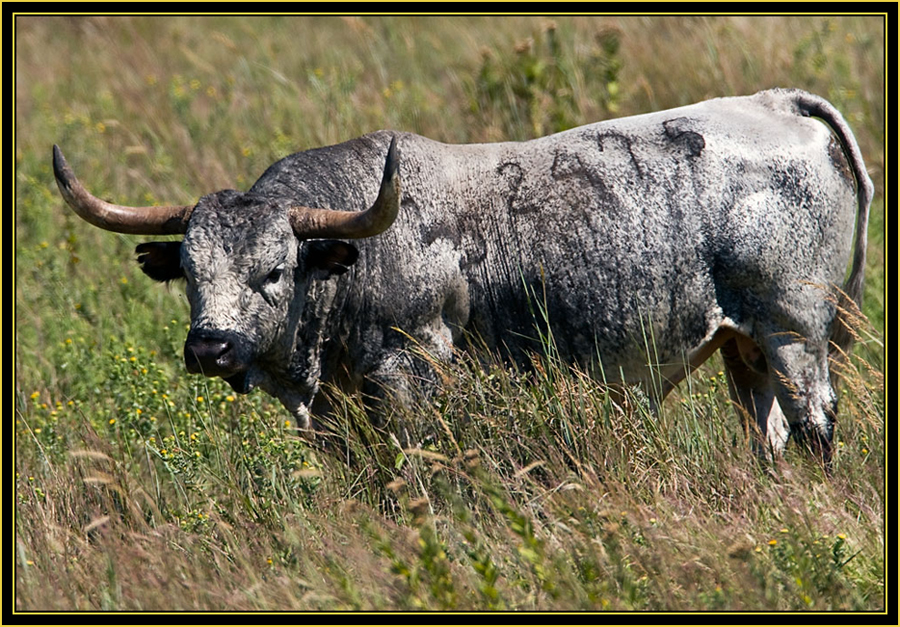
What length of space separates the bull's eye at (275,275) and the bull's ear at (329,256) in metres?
0.15

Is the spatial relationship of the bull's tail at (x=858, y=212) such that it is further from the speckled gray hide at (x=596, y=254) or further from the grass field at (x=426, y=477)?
the grass field at (x=426, y=477)

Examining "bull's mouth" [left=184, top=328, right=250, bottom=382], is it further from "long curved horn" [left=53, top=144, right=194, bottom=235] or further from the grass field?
"long curved horn" [left=53, top=144, right=194, bottom=235]

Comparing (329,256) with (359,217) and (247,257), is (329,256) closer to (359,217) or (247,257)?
(359,217)

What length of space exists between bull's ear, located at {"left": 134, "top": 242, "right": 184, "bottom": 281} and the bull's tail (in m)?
3.08

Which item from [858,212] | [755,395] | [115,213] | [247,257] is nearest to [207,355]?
[247,257]

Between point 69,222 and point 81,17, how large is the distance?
7.39 metres

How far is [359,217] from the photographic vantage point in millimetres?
4715

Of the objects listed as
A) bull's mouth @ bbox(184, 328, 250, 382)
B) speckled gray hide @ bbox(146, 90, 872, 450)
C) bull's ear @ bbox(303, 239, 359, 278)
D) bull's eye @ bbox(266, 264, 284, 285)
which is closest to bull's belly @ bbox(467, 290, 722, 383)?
speckled gray hide @ bbox(146, 90, 872, 450)

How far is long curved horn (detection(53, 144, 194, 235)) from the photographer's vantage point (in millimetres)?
5004

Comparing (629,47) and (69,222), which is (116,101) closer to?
(69,222)

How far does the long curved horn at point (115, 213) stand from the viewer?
5004mm

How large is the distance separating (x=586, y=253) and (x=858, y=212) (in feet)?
4.56

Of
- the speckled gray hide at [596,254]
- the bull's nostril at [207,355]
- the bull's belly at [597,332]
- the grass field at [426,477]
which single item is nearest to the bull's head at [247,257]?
the bull's nostril at [207,355]

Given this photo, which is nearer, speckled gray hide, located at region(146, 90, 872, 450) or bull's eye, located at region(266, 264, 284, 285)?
bull's eye, located at region(266, 264, 284, 285)
